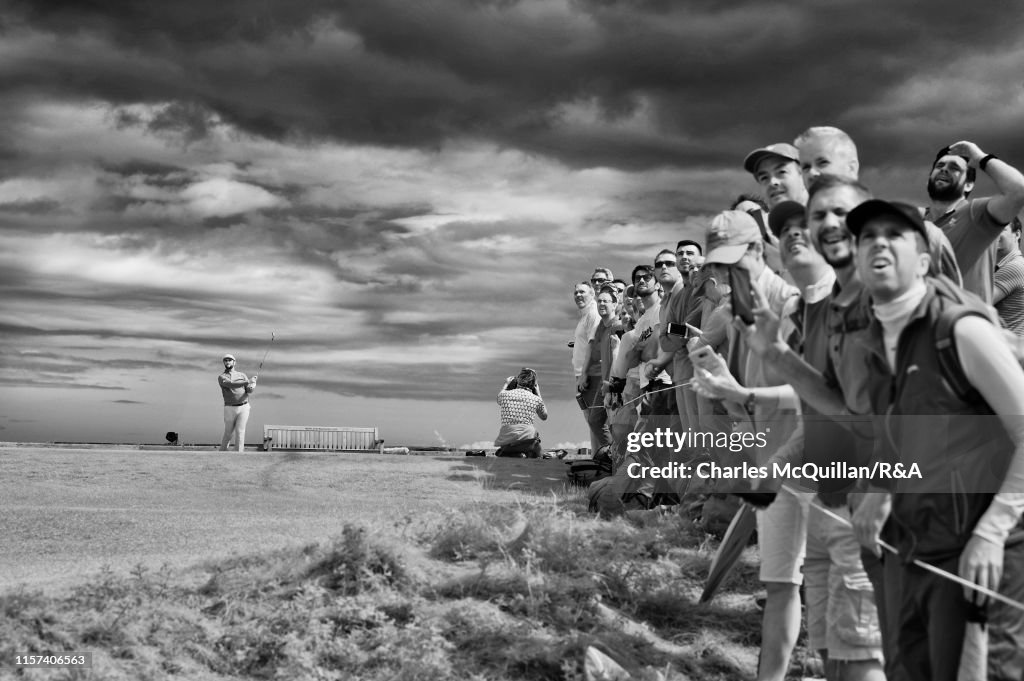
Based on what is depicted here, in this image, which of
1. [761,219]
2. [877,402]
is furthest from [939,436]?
[761,219]

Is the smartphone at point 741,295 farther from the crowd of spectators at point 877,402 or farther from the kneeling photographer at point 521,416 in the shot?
the kneeling photographer at point 521,416

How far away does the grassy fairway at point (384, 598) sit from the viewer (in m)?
5.96

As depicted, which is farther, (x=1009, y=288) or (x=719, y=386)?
(x=1009, y=288)

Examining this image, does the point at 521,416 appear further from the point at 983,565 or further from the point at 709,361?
the point at 983,565

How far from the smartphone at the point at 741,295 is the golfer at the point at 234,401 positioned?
48.1ft

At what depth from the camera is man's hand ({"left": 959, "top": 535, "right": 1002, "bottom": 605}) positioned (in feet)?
10.2

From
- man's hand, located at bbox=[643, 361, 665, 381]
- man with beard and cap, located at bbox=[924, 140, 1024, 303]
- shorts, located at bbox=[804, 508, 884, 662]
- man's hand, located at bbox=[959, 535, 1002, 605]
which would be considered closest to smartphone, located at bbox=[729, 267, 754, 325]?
shorts, located at bbox=[804, 508, 884, 662]

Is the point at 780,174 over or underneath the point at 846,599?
over

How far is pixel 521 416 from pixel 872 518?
13.1 metres

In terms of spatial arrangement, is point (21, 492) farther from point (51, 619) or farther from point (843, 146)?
point (843, 146)

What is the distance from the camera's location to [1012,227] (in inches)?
290

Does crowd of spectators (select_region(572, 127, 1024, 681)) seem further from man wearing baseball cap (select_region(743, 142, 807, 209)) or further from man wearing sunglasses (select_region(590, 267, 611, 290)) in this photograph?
man wearing sunglasses (select_region(590, 267, 611, 290))

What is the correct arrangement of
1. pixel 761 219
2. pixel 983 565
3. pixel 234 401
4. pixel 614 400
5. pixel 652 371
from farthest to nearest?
pixel 234 401 → pixel 614 400 → pixel 652 371 → pixel 761 219 → pixel 983 565

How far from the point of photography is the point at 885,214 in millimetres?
3344
